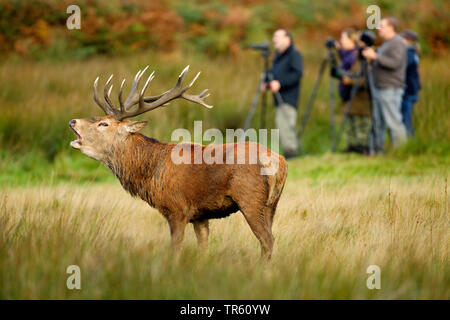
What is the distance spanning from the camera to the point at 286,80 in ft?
33.6

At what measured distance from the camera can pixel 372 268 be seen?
174 inches

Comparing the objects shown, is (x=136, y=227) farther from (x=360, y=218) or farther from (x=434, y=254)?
(x=434, y=254)

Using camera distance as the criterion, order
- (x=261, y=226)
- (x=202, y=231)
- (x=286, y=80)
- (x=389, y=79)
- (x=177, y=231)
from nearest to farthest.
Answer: (x=261, y=226) → (x=177, y=231) → (x=202, y=231) → (x=389, y=79) → (x=286, y=80)

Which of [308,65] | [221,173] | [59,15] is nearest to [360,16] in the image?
[308,65]

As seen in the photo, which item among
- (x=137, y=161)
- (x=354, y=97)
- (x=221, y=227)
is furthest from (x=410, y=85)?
(x=137, y=161)

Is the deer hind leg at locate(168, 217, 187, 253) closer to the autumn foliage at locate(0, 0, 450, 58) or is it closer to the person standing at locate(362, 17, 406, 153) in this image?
the person standing at locate(362, 17, 406, 153)

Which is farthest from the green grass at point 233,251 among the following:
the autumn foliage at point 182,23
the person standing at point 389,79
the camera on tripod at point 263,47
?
the autumn foliage at point 182,23

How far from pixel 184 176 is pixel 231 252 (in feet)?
2.35

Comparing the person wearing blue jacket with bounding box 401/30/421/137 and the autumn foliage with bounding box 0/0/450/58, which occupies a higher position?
the autumn foliage with bounding box 0/0/450/58

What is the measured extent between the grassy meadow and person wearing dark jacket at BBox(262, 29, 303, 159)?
0.64 meters

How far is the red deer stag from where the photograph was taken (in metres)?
4.72

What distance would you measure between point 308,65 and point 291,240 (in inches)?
466

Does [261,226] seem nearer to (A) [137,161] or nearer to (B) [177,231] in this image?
(B) [177,231]

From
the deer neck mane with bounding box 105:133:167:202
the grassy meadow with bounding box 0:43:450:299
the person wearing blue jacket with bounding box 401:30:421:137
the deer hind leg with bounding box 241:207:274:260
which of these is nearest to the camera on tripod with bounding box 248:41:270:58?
the grassy meadow with bounding box 0:43:450:299
